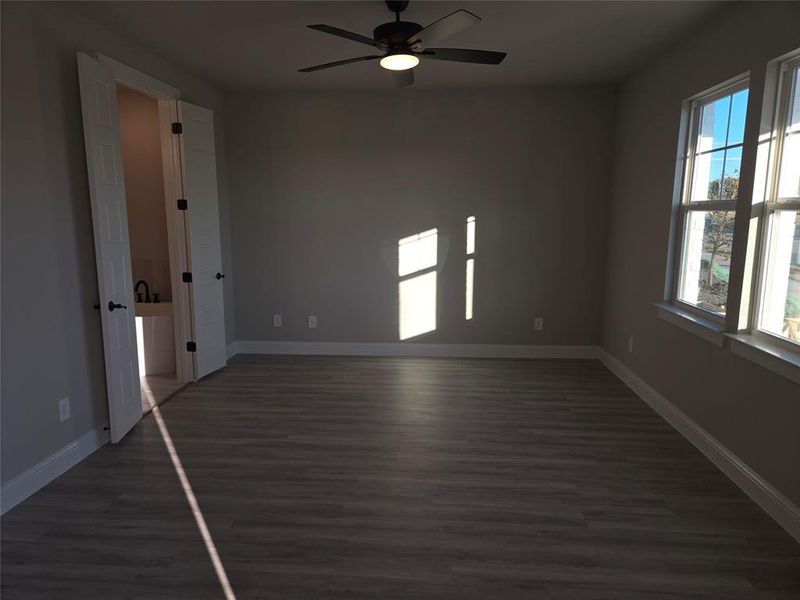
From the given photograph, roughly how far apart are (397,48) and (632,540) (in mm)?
2784

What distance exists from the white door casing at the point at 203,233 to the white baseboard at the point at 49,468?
53.3 inches

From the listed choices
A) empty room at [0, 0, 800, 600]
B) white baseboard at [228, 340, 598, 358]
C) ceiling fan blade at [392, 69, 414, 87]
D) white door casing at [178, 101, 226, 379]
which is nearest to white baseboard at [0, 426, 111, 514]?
empty room at [0, 0, 800, 600]

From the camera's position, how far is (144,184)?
4.74m

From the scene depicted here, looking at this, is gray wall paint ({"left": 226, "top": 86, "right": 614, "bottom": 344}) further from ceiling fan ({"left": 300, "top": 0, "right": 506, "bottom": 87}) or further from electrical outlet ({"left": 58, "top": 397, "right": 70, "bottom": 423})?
electrical outlet ({"left": 58, "top": 397, "right": 70, "bottom": 423})

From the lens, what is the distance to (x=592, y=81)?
4.70 metres

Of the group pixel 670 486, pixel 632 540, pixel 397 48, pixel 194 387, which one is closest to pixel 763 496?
pixel 670 486

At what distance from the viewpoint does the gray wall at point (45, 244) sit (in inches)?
99.6

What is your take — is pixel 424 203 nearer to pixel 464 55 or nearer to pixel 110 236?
pixel 464 55

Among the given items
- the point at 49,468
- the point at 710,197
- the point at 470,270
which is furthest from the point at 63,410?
the point at 710,197

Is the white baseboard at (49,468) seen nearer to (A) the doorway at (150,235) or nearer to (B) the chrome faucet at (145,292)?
(A) the doorway at (150,235)

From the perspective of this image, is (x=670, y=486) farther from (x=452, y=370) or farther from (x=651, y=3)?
(x=651, y=3)

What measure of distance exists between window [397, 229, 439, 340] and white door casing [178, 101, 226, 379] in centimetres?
179

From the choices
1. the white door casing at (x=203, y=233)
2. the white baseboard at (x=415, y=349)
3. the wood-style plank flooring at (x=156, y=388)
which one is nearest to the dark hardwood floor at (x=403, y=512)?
the wood-style plank flooring at (x=156, y=388)

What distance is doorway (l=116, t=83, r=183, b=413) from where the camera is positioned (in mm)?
4688
